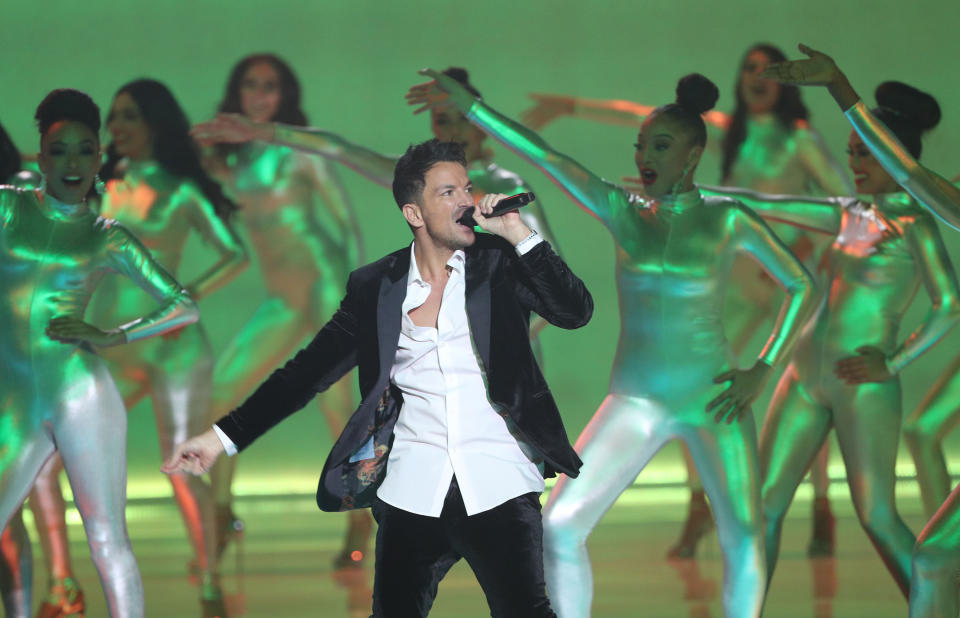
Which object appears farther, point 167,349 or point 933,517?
point 167,349

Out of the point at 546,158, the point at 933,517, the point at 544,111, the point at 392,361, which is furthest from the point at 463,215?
the point at 544,111

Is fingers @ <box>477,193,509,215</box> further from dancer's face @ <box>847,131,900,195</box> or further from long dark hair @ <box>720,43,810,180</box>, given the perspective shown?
long dark hair @ <box>720,43,810,180</box>

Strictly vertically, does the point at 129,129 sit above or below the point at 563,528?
above

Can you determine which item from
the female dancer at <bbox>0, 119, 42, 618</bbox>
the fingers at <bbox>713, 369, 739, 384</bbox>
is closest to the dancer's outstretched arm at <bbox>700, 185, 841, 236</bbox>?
the fingers at <bbox>713, 369, 739, 384</bbox>

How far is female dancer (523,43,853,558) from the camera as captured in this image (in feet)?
20.7

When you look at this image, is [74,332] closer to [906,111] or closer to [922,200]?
[922,200]

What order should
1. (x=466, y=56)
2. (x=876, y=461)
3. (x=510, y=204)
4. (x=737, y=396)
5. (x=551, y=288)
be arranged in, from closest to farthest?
(x=510, y=204) → (x=551, y=288) → (x=737, y=396) → (x=876, y=461) → (x=466, y=56)

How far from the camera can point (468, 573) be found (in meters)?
5.89

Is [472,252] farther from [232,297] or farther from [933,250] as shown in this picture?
[232,297]

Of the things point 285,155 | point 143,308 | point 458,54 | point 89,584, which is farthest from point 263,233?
point 458,54

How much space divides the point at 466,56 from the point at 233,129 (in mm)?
2916

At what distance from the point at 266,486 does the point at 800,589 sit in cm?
367

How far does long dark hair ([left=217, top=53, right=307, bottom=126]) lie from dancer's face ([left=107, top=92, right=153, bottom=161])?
77 cm

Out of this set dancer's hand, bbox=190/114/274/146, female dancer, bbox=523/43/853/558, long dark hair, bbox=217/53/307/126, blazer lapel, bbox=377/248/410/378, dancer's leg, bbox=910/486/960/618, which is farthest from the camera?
female dancer, bbox=523/43/853/558
